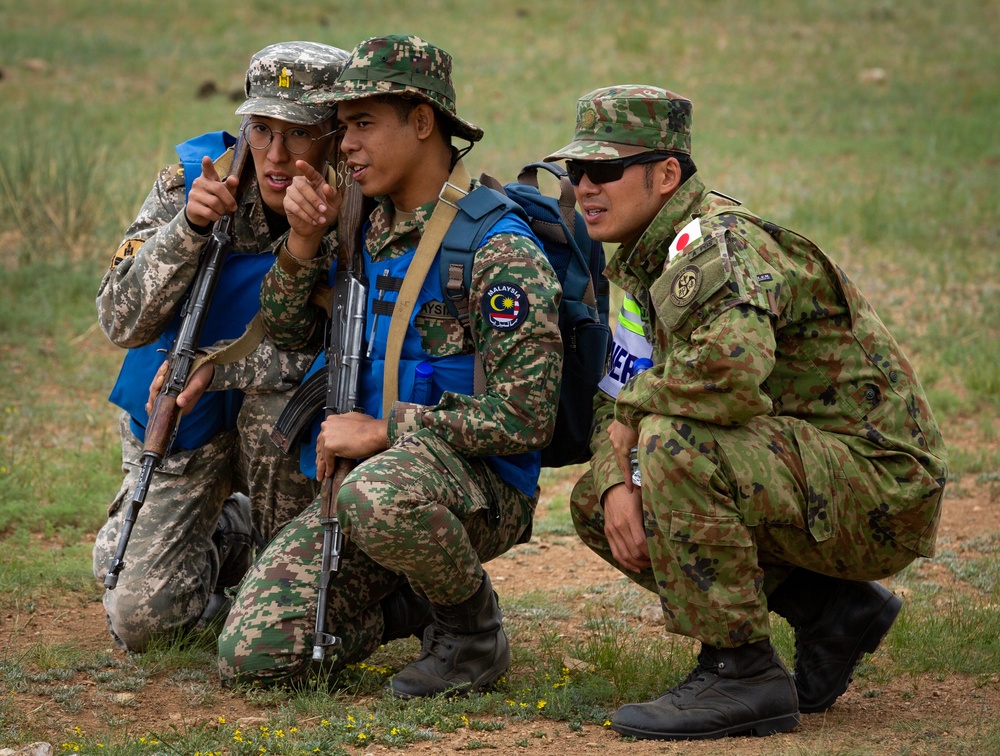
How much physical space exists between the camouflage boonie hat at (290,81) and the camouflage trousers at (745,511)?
178cm

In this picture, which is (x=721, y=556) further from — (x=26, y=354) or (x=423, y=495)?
(x=26, y=354)

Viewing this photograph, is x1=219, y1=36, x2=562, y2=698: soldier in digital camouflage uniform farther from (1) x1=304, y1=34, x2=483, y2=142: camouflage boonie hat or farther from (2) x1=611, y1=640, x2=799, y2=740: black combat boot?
(2) x1=611, y1=640, x2=799, y2=740: black combat boot

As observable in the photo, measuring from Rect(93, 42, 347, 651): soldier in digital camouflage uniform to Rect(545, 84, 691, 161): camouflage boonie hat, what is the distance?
45.1 inches

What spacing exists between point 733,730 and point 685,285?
1.34 m

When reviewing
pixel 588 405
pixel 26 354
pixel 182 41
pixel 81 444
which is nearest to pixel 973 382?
pixel 588 405

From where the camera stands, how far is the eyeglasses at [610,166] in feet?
12.6

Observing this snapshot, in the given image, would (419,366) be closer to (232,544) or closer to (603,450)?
(603,450)

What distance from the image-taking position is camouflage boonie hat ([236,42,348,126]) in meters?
4.41

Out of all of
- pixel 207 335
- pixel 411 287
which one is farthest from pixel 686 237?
pixel 207 335

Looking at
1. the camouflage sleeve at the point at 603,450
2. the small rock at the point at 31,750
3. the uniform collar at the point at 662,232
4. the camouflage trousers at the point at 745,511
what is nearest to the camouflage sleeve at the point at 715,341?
the camouflage trousers at the point at 745,511

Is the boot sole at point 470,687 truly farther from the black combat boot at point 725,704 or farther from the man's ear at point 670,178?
the man's ear at point 670,178

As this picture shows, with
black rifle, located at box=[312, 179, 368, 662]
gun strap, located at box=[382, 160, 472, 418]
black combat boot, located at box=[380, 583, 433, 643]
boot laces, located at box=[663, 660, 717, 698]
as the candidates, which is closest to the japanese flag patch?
gun strap, located at box=[382, 160, 472, 418]

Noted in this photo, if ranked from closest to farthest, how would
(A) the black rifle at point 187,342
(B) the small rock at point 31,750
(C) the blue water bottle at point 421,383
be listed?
(B) the small rock at point 31,750 → (C) the blue water bottle at point 421,383 → (A) the black rifle at point 187,342

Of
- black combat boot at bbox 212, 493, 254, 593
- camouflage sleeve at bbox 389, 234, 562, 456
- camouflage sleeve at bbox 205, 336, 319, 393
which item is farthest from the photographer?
black combat boot at bbox 212, 493, 254, 593
